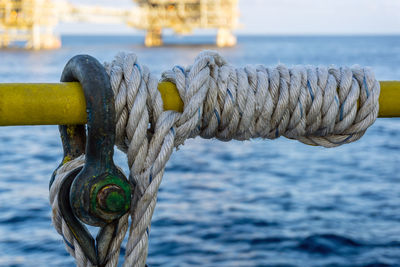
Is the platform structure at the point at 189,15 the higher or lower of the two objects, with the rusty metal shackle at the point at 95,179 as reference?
lower

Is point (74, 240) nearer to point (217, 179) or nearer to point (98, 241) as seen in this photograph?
point (98, 241)

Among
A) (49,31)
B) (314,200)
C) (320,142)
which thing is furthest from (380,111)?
(49,31)

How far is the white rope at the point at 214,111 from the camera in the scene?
108 centimetres

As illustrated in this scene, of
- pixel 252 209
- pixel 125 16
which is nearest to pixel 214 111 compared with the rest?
pixel 252 209

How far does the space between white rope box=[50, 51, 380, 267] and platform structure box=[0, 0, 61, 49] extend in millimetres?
57647

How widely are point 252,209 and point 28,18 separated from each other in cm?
5299

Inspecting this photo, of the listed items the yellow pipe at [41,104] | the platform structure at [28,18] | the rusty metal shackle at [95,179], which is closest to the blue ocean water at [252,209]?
the rusty metal shackle at [95,179]

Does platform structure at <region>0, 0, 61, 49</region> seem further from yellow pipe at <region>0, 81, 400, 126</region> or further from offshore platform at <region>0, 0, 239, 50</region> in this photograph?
yellow pipe at <region>0, 81, 400, 126</region>

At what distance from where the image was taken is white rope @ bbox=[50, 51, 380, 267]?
108 cm

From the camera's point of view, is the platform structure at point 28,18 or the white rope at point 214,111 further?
the platform structure at point 28,18

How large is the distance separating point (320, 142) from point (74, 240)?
637 millimetres

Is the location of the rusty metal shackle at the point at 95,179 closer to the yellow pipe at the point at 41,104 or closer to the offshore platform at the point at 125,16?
the yellow pipe at the point at 41,104

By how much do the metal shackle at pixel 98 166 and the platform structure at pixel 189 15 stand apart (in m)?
60.0

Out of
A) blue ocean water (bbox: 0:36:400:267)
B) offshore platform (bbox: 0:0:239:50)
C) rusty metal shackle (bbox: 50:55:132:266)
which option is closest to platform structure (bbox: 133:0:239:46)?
offshore platform (bbox: 0:0:239:50)
